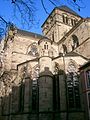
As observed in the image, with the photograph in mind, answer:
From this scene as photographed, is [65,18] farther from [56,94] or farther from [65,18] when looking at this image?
[56,94]

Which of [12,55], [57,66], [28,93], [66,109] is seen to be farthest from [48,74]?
[12,55]

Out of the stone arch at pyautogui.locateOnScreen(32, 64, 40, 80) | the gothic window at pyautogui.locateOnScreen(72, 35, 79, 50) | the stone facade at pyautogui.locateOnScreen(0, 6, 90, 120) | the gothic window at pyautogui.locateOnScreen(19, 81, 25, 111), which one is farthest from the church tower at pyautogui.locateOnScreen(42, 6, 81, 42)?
the gothic window at pyautogui.locateOnScreen(19, 81, 25, 111)

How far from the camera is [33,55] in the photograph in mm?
24641

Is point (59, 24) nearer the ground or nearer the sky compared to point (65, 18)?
nearer the ground

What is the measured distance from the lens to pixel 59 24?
32.4 m

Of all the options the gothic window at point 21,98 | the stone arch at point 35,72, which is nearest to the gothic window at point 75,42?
the stone arch at point 35,72

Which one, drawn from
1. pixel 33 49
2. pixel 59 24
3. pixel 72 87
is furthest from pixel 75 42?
pixel 59 24

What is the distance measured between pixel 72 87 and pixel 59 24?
17261 mm

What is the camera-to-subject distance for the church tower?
31.4 meters

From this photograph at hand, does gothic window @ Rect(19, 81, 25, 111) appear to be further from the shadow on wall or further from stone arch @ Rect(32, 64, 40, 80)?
stone arch @ Rect(32, 64, 40, 80)

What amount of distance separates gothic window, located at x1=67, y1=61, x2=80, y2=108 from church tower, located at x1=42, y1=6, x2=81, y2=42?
1252cm

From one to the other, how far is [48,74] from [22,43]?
8.83m

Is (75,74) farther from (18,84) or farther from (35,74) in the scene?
(18,84)

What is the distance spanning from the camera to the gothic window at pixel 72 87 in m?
16.9
